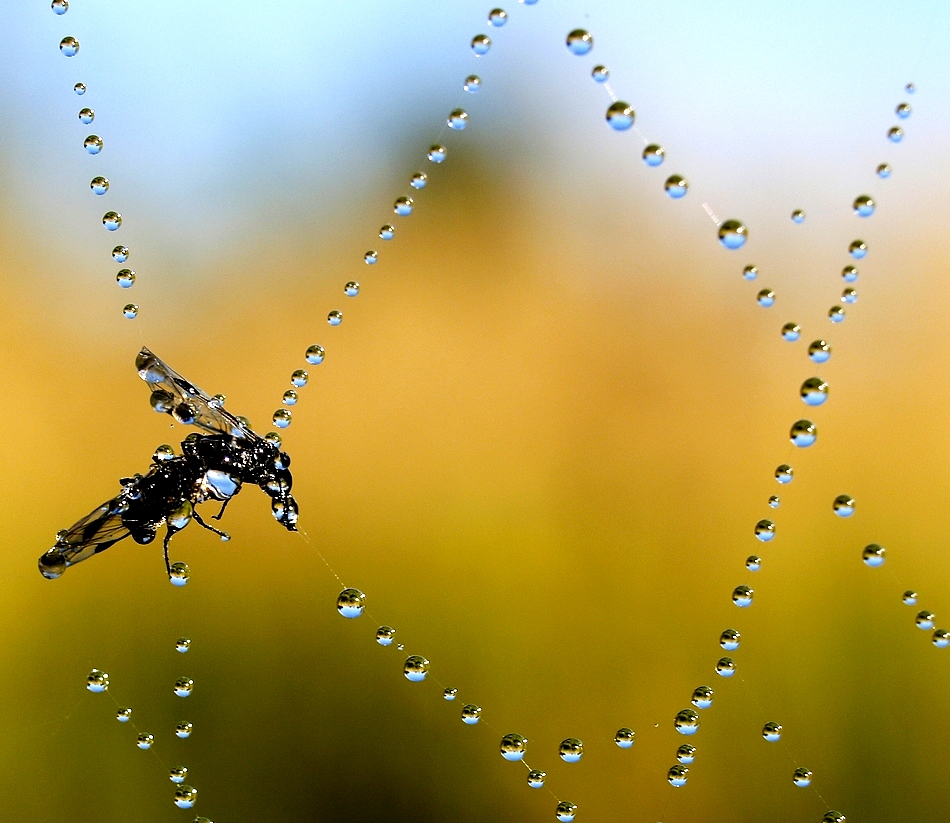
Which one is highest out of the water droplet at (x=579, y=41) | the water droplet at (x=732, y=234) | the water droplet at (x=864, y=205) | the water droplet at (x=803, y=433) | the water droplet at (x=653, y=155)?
the water droplet at (x=864, y=205)

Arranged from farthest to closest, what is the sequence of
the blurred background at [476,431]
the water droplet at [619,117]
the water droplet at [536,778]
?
the blurred background at [476,431] < the water droplet at [536,778] < the water droplet at [619,117]

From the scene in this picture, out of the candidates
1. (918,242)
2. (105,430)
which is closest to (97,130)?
(105,430)

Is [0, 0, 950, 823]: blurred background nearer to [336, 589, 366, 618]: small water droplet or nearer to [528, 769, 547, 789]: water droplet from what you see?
[528, 769, 547, 789]: water droplet

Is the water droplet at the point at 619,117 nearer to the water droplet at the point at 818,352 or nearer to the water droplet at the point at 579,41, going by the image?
the water droplet at the point at 579,41

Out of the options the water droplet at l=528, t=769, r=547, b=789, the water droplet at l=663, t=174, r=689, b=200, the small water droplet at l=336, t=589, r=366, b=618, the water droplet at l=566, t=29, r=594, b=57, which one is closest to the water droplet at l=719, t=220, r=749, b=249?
the water droplet at l=663, t=174, r=689, b=200

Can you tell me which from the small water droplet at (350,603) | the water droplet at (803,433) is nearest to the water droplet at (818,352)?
the water droplet at (803,433)

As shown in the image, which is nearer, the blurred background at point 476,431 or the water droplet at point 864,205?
the water droplet at point 864,205

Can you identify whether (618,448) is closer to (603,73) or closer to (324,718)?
(324,718)
